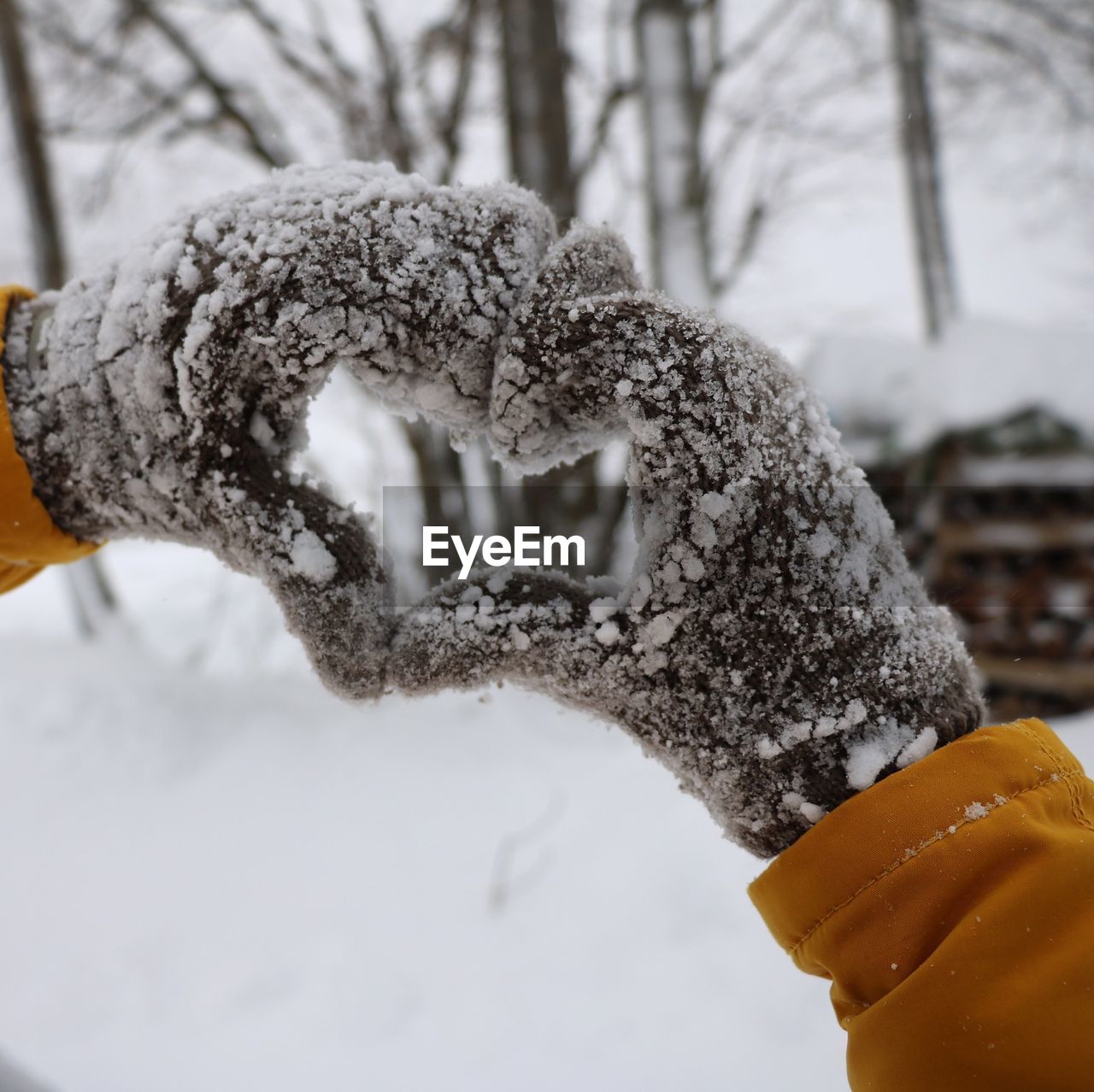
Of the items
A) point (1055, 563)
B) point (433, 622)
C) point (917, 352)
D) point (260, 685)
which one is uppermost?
point (433, 622)

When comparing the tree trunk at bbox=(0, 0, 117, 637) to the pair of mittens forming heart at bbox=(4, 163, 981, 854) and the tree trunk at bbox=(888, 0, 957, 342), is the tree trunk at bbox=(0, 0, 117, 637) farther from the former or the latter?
the tree trunk at bbox=(888, 0, 957, 342)

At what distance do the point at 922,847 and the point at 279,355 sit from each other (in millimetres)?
576

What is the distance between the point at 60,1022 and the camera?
177 centimetres

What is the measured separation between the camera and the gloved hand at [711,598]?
0.55m

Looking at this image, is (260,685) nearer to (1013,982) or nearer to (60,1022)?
(60,1022)

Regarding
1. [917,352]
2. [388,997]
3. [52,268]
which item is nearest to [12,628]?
[52,268]

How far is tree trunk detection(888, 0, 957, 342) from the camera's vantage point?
4359 millimetres

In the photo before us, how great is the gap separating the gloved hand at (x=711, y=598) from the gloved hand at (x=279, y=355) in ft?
0.15

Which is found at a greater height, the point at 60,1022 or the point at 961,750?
the point at 961,750

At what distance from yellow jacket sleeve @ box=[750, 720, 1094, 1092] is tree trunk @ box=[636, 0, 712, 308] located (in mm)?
2187

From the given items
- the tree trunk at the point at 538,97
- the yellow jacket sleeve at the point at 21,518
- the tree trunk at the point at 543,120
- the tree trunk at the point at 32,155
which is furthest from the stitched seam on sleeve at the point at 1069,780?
the tree trunk at the point at 32,155

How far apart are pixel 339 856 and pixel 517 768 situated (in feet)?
2.17

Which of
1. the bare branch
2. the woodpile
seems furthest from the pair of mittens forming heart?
the bare branch

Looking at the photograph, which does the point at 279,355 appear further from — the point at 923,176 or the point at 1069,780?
the point at 923,176
